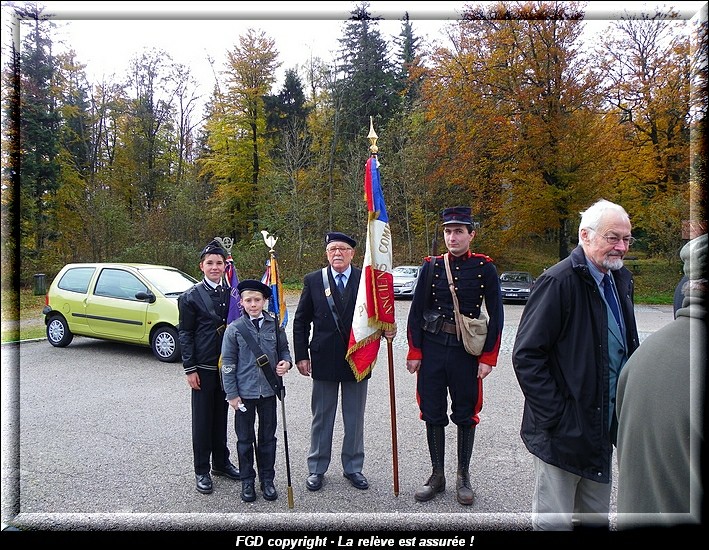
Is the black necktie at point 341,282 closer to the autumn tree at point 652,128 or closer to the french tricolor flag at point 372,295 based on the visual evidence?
the french tricolor flag at point 372,295

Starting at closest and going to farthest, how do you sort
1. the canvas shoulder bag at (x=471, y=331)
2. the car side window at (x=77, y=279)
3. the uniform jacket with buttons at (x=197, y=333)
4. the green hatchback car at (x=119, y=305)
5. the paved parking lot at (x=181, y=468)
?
the paved parking lot at (x=181, y=468) → the canvas shoulder bag at (x=471, y=331) → the uniform jacket with buttons at (x=197, y=333) → the green hatchback car at (x=119, y=305) → the car side window at (x=77, y=279)

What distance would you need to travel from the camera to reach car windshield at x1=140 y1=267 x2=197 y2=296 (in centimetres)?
887

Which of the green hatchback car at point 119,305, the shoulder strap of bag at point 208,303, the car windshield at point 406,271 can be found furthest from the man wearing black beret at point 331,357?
the car windshield at point 406,271

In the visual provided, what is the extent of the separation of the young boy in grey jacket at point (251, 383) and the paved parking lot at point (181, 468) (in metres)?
0.27

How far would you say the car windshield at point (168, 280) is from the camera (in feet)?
29.1

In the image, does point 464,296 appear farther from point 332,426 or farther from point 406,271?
point 406,271

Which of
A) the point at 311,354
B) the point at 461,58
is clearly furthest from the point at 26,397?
the point at 461,58

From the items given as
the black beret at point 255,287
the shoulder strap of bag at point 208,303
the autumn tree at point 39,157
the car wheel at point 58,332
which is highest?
the autumn tree at point 39,157

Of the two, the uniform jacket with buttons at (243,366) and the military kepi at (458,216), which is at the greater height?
the military kepi at (458,216)

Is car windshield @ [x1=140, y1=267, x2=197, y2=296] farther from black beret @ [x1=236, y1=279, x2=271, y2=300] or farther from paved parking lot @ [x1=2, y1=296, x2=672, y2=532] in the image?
black beret @ [x1=236, y1=279, x2=271, y2=300]

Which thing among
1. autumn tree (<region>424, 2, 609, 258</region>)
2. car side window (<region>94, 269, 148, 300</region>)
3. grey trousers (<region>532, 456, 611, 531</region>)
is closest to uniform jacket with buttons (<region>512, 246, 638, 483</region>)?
grey trousers (<region>532, 456, 611, 531</region>)

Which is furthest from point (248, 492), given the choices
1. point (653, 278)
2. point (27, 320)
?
point (653, 278)

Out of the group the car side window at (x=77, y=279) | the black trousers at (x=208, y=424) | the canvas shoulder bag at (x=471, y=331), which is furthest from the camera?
the car side window at (x=77, y=279)

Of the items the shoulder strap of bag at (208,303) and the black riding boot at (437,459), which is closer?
the black riding boot at (437,459)
